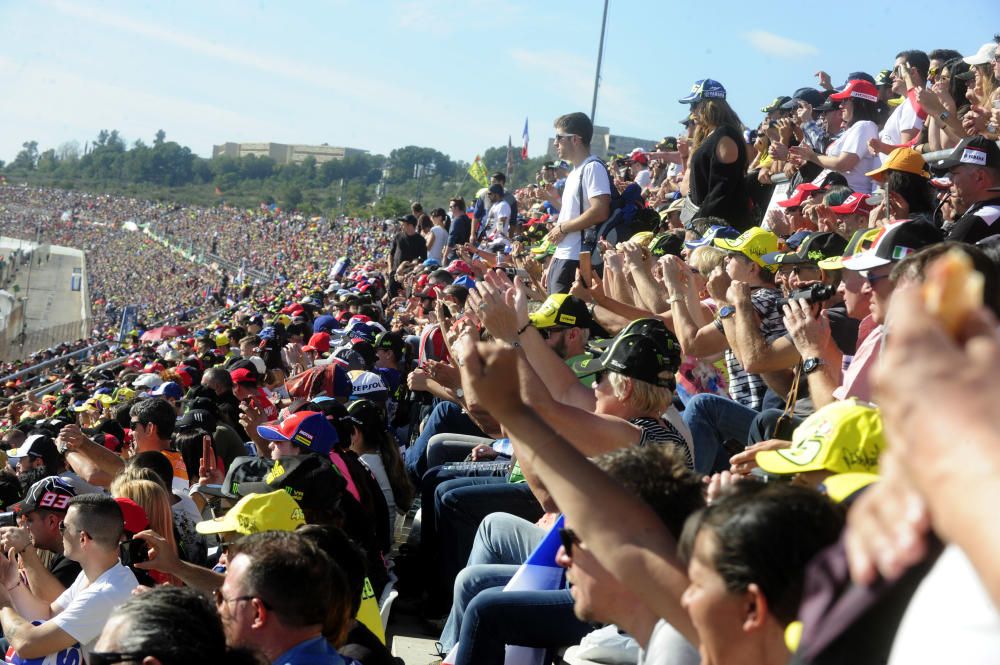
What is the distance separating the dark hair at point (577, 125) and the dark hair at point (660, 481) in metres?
5.37

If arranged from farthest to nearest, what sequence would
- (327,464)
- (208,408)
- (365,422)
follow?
(208,408) < (365,422) < (327,464)

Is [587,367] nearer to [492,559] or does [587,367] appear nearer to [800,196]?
[492,559]

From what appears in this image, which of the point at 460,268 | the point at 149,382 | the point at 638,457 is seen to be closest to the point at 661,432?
the point at 638,457

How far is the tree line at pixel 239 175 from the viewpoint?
5133 inches

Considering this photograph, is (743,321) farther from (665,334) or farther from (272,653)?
(272,653)

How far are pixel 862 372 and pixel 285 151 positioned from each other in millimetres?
190000

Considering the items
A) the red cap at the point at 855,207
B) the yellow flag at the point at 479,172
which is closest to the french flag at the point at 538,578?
the red cap at the point at 855,207

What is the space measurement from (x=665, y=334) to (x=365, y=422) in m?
2.59

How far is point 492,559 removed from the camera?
4.49m

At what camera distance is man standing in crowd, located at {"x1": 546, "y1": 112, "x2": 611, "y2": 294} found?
7.82 m

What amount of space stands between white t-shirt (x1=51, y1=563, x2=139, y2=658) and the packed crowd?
0.4 inches

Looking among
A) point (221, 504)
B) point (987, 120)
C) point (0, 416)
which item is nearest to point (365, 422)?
point (221, 504)

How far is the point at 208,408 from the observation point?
326 inches

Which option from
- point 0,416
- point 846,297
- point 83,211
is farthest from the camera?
point 83,211
